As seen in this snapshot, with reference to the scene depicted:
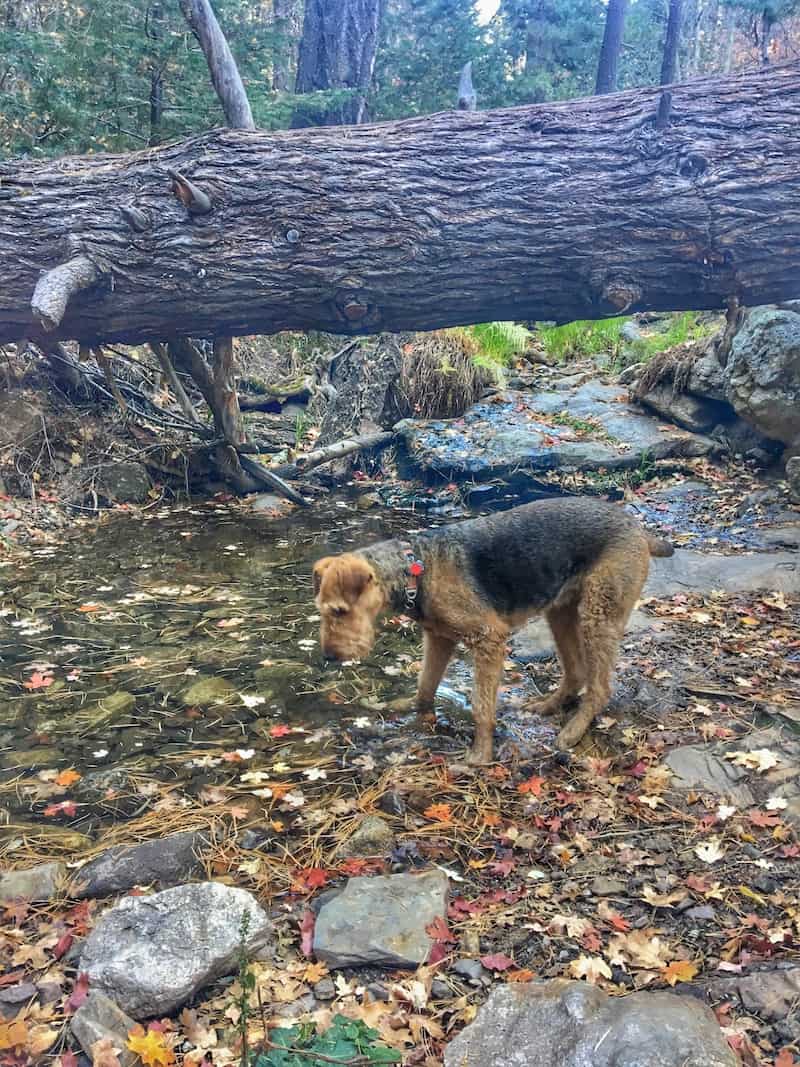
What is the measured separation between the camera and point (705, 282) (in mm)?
6027

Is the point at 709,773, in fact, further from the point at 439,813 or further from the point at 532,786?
the point at 439,813

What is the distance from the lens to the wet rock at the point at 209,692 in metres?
5.57

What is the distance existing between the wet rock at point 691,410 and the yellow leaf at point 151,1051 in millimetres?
9808

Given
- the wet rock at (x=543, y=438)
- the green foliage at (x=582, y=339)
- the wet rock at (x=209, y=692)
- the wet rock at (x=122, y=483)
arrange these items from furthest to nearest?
the green foliage at (x=582, y=339)
the wet rock at (x=543, y=438)
the wet rock at (x=122, y=483)
the wet rock at (x=209, y=692)

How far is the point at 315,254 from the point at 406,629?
10.2 ft

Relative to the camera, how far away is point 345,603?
4.57 meters

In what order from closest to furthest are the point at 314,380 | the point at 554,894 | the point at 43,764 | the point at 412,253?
the point at 554,894 < the point at 43,764 < the point at 412,253 < the point at 314,380

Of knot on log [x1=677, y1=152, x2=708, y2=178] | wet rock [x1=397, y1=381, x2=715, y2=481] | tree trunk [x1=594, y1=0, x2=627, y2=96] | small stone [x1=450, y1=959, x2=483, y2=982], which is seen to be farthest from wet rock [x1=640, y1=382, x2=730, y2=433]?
small stone [x1=450, y1=959, x2=483, y2=982]

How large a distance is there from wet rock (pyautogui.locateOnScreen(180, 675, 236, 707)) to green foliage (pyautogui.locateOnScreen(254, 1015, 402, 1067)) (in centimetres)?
295

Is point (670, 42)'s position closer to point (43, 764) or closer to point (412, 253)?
point (412, 253)

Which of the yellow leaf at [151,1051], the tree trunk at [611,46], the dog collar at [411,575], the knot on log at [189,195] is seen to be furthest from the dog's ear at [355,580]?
the tree trunk at [611,46]

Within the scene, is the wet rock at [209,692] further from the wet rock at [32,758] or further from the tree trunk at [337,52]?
the tree trunk at [337,52]

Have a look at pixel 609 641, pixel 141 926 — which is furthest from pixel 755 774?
pixel 141 926

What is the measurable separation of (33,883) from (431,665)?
2615 mm
